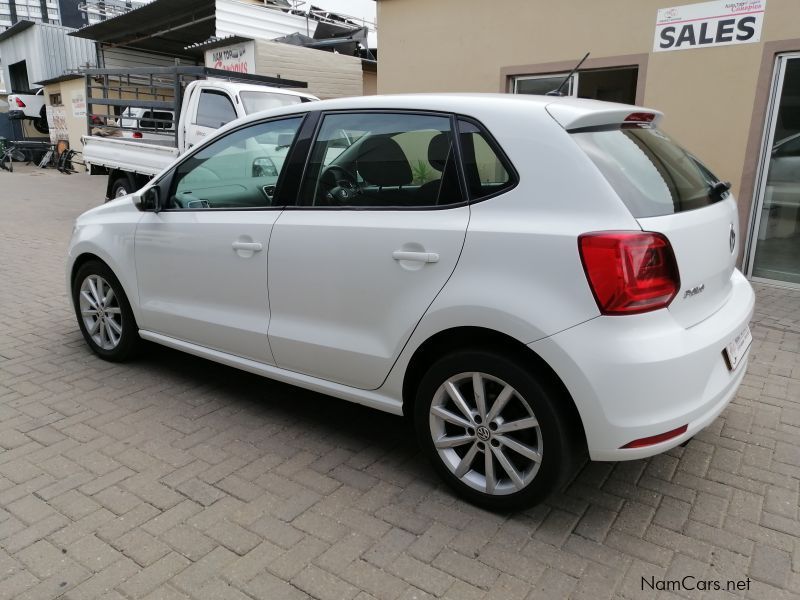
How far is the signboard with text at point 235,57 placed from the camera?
14.9m

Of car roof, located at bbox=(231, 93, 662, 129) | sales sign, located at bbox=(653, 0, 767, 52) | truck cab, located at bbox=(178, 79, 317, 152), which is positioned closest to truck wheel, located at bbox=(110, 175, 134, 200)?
truck cab, located at bbox=(178, 79, 317, 152)

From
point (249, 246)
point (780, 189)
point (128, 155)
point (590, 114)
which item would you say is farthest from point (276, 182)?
point (128, 155)

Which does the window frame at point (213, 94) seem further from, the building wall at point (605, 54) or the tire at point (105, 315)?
the tire at point (105, 315)

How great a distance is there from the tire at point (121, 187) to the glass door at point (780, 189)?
29.8 feet

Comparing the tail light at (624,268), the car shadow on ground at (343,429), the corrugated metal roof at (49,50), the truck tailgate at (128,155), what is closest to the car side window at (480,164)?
the tail light at (624,268)

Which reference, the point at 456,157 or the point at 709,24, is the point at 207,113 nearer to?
the point at 709,24

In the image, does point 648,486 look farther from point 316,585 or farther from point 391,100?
point 391,100

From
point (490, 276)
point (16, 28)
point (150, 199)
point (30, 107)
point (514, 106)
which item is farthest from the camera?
point (30, 107)

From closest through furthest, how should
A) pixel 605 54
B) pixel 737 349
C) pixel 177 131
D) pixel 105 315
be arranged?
pixel 737 349
pixel 105 315
pixel 605 54
pixel 177 131

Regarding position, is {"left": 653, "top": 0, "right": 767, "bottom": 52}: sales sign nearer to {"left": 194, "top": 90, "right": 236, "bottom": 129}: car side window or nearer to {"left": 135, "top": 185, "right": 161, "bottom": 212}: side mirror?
{"left": 135, "top": 185, "right": 161, "bottom": 212}: side mirror

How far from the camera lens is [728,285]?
2883mm

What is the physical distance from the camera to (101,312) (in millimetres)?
4414

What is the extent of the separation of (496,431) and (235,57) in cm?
1508

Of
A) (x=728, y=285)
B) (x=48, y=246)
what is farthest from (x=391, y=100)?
(x=48, y=246)
